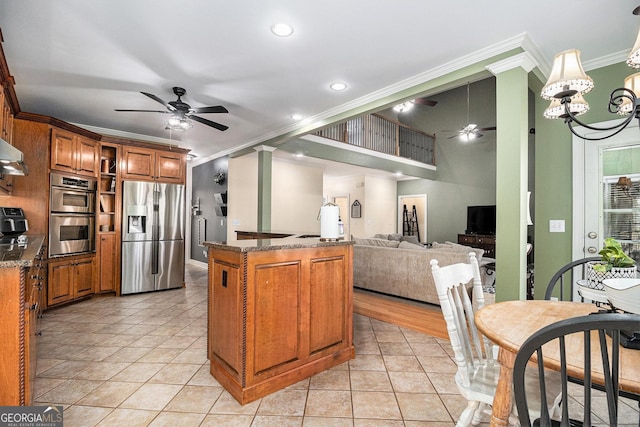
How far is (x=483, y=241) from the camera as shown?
807 cm

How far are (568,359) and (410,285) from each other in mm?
3223

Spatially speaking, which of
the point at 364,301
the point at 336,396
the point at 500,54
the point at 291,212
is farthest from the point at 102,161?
the point at 500,54

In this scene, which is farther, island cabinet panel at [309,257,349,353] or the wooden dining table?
island cabinet panel at [309,257,349,353]

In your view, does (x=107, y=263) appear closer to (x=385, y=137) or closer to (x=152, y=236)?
(x=152, y=236)

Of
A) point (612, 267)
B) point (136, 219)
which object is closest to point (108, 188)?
point (136, 219)

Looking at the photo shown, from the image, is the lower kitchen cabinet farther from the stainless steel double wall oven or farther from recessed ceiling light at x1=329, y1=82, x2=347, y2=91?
recessed ceiling light at x1=329, y1=82, x2=347, y2=91

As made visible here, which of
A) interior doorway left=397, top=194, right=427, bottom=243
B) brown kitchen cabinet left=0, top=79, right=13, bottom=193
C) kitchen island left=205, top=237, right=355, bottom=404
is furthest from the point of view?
interior doorway left=397, top=194, right=427, bottom=243

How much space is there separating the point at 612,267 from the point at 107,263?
565cm

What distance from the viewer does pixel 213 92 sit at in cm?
369

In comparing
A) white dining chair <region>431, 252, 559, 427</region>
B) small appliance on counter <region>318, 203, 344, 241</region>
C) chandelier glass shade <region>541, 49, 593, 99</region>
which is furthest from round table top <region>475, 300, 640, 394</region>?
small appliance on counter <region>318, 203, 344, 241</region>

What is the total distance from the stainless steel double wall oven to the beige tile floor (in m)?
1.16

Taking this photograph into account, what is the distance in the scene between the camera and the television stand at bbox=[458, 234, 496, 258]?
309 inches

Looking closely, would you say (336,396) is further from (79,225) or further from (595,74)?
(79,225)

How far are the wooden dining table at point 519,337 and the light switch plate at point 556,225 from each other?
6.27 ft
